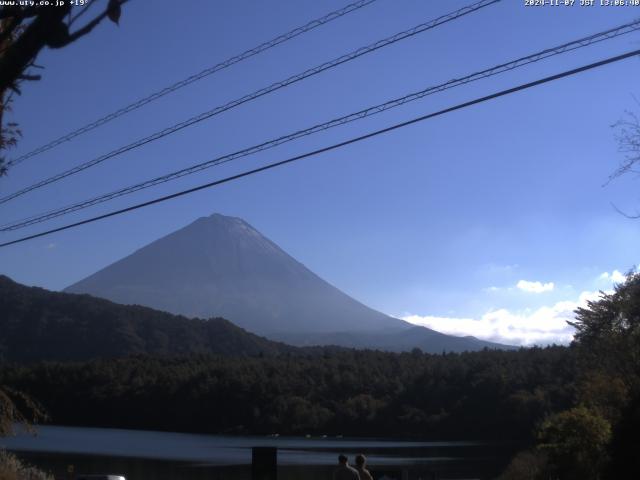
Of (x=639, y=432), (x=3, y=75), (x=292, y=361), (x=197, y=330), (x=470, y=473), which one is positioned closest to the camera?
(x=3, y=75)

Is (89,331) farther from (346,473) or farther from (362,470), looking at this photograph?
(346,473)

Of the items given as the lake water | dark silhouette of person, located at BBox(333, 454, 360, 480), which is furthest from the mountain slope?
dark silhouette of person, located at BBox(333, 454, 360, 480)

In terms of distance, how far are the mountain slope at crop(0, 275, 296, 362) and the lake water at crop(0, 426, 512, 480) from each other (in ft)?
101

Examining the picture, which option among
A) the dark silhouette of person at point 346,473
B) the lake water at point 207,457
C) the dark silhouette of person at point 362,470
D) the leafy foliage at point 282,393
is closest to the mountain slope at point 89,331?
the leafy foliage at point 282,393

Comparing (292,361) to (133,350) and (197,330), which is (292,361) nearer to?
(133,350)

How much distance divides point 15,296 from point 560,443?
10763 centimetres

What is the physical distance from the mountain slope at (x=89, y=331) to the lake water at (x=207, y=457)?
101ft

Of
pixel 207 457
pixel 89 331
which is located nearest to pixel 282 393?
pixel 89 331

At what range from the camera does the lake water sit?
145 feet

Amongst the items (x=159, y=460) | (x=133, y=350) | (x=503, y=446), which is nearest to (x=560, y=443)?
(x=159, y=460)

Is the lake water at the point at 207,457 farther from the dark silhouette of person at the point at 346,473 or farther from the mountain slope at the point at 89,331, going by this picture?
the mountain slope at the point at 89,331

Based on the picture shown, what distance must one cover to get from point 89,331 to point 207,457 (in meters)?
68.5

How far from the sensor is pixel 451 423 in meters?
81.1

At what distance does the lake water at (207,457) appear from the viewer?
44.3 metres
